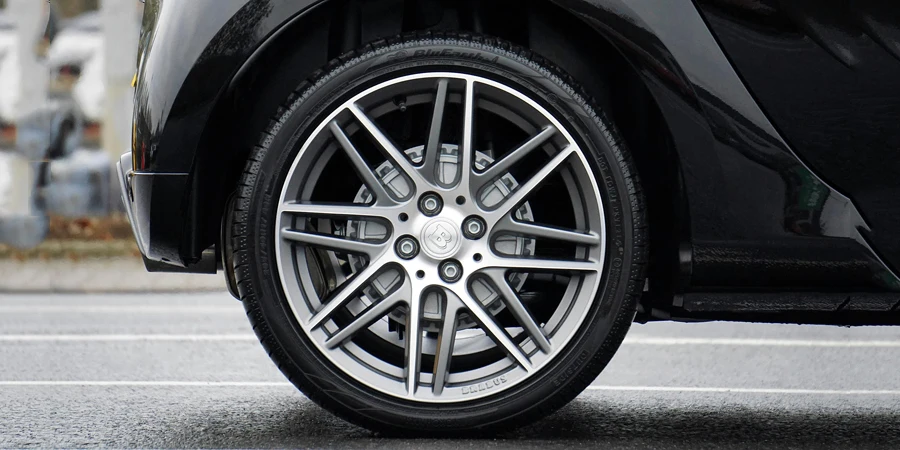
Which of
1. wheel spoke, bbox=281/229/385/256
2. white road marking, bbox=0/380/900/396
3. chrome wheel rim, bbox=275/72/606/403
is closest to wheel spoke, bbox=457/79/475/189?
chrome wheel rim, bbox=275/72/606/403

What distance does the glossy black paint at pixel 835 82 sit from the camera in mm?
2322

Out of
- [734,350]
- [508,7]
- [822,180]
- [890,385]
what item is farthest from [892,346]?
[508,7]

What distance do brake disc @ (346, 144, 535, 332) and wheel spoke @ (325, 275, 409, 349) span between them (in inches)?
1.1

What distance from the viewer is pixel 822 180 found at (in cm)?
237

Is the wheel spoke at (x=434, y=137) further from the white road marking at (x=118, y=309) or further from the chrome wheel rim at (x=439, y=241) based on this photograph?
the white road marking at (x=118, y=309)

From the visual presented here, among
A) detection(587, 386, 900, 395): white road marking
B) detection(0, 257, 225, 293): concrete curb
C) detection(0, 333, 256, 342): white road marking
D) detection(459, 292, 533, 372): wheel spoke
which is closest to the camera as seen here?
detection(459, 292, 533, 372): wheel spoke

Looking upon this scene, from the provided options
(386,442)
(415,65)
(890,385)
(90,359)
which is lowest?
(90,359)

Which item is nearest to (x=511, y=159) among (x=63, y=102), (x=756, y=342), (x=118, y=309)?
(x=756, y=342)

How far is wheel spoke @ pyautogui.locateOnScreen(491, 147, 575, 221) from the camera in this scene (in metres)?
2.43

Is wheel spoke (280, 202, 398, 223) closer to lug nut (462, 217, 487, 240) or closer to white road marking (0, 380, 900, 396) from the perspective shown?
lug nut (462, 217, 487, 240)

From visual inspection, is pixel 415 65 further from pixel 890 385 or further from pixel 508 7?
pixel 890 385

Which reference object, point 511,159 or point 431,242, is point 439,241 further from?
point 511,159

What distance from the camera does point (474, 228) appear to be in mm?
2436

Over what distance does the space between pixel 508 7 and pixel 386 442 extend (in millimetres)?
1101
